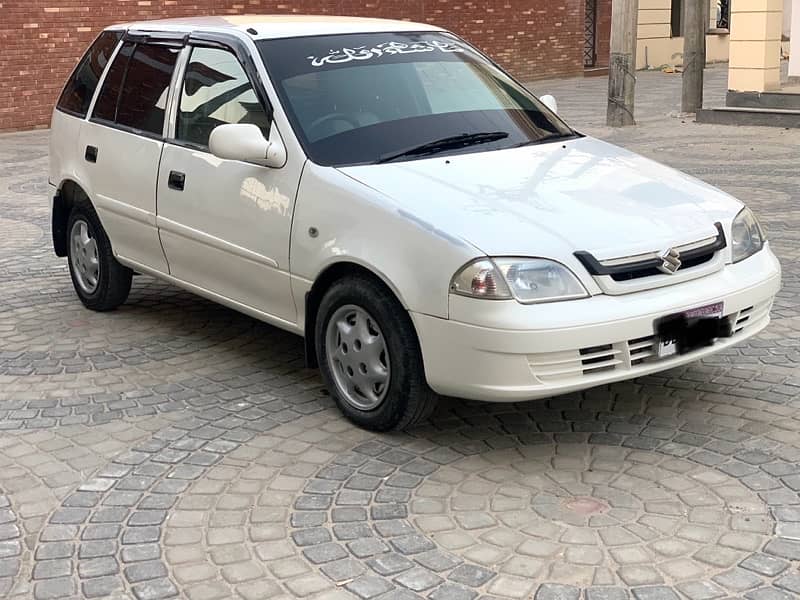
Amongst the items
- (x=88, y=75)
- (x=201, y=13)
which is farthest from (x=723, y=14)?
(x=88, y=75)

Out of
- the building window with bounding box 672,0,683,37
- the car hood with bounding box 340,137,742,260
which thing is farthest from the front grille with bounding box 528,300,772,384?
the building window with bounding box 672,0,683,37

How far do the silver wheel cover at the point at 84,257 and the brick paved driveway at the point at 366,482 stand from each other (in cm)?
59

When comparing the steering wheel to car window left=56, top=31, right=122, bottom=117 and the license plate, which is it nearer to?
the license plate

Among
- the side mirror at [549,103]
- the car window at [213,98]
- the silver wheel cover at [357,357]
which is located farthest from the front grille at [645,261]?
the car window at [213,98]

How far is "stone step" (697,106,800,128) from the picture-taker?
15.0 meters

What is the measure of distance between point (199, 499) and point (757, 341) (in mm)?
3227

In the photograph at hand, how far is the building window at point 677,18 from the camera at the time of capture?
2891 cm

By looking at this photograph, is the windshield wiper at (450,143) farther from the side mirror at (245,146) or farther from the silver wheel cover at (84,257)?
the silver wheel cover at (84,257)

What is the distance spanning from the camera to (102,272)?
684 centimetres

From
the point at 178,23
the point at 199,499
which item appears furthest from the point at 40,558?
the point at 178,23

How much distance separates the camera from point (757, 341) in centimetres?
597

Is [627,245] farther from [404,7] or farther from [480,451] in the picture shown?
[404,7]

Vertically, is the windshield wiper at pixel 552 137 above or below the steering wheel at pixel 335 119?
below

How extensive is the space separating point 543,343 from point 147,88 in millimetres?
3182
